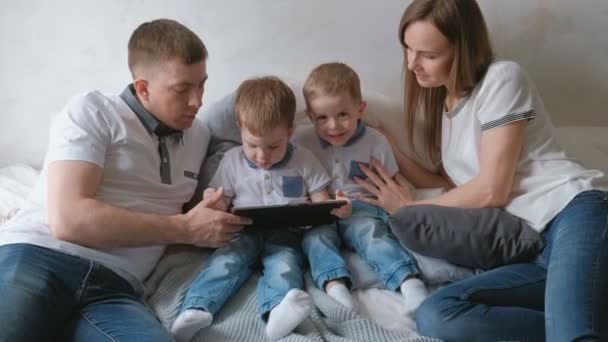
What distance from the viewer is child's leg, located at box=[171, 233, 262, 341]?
4.04 ft

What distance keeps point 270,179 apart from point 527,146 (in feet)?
2.14

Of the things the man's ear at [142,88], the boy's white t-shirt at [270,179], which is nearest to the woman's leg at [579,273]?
the boy's white t-shirt at [270,179]

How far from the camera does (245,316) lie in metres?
1.30

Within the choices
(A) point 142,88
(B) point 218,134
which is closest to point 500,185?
(B) point 218,134

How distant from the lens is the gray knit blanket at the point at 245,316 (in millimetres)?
1207


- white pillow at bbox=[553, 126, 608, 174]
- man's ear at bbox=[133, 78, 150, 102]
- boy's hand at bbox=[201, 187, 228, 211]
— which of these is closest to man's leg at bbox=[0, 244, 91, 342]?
boy's hand at bbox=[201, 187, 228, 211]

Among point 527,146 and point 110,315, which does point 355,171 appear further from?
point 110,315

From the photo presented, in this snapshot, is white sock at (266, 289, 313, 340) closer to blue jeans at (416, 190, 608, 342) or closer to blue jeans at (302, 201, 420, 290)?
blue jeans at (302, 201, 420, 290)

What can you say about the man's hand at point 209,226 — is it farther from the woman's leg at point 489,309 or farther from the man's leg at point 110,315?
the woman's leg at point 489,309

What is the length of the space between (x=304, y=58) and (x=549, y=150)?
0.82m

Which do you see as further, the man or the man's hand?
the man's hand

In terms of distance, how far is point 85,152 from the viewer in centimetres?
129

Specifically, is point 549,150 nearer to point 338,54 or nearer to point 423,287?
point 423,287

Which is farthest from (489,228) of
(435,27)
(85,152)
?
(85,152)
